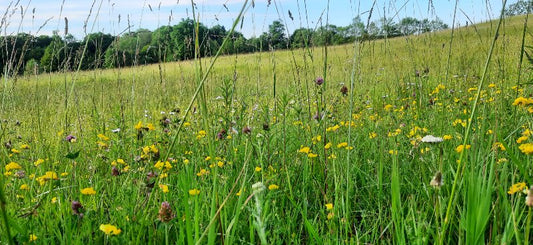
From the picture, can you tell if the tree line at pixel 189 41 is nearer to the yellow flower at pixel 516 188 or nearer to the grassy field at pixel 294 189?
the grassy field at pixel 294 189

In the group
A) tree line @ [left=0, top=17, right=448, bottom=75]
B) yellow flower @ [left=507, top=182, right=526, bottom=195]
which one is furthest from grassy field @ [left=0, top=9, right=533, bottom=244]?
tree line @ [left=0, top=17, right=448, bottom=75]

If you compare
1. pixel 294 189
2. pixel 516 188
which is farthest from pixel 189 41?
pixel 516 188

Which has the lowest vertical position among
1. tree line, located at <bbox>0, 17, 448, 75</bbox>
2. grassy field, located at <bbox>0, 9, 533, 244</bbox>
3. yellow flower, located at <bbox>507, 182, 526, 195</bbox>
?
grassy field, located at <bbox>0, 9, 533, 244</bbox>

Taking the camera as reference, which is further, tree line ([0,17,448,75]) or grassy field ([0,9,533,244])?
tree line ([0,17,448,75])

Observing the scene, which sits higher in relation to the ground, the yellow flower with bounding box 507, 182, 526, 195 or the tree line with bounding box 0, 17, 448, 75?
the tree line with bounding box 0, 17, 448, 75

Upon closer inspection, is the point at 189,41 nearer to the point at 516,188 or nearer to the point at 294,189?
the point at 294,189

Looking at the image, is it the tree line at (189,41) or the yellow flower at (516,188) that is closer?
the yellow flower at (516,188)

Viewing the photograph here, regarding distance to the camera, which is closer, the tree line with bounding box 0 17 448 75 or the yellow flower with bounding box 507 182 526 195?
the yellow flower with bounding box 507 182 526 195

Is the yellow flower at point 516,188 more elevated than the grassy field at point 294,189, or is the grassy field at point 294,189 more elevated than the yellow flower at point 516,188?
the yellow flower at point 516,188

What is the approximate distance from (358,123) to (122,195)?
1878 millimetres

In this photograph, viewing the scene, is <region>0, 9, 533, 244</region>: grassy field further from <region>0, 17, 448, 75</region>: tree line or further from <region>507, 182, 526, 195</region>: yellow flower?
<region>0, 17, 448, 75</region>: tree line

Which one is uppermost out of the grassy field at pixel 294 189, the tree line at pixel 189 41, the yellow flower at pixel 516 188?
the tree line at pixel 189 41

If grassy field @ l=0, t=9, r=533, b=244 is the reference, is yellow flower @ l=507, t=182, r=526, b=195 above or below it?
above

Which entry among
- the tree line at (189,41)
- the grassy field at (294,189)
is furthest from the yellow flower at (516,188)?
the tree line at (189,41)
